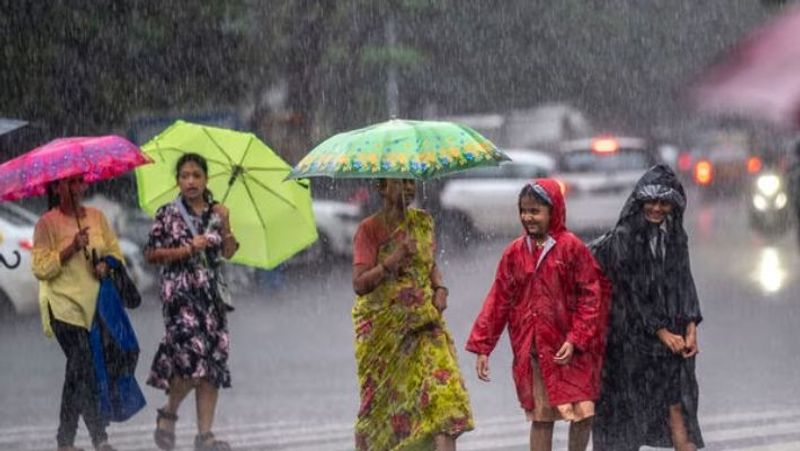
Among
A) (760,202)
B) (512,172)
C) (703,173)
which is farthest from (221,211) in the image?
(703,173)

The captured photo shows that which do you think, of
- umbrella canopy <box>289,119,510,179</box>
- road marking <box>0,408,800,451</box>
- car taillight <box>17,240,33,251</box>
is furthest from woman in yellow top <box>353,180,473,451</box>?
car taillight <box>17,240,33,251</box>

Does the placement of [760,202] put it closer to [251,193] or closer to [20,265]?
[20,265]

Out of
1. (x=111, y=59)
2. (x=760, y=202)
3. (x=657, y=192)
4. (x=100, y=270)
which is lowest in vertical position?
(x=760, y=202)

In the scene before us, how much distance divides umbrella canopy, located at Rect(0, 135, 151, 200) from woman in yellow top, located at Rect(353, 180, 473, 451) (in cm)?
153

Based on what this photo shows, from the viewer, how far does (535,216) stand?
284 inches

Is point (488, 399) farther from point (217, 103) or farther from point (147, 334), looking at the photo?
point (217, 103)

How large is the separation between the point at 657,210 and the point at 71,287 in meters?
3.06

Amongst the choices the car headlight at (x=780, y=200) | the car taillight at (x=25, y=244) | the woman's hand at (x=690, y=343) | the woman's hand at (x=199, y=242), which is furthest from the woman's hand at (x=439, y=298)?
the car headlight at (x=780, y=200)

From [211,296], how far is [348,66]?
2075 centimetres

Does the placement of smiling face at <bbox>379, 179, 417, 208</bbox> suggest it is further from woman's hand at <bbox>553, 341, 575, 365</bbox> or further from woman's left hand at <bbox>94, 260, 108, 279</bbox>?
woman's left hand at <bbox>94, 260, 108, 279</bbox>

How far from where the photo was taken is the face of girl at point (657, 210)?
24.0 ft

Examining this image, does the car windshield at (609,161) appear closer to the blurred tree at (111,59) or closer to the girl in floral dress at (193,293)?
the blurred tree at (111,59)

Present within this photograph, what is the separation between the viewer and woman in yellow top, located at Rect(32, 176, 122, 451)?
28.9 ft

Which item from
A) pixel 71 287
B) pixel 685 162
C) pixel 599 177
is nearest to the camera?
pixel 71 287
